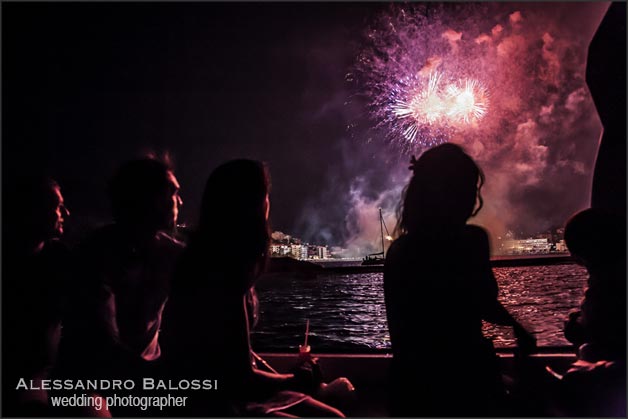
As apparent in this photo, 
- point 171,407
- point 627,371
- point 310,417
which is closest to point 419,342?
point 310,417

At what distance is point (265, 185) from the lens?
64.5 inches

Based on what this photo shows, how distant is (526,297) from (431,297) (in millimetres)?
20886

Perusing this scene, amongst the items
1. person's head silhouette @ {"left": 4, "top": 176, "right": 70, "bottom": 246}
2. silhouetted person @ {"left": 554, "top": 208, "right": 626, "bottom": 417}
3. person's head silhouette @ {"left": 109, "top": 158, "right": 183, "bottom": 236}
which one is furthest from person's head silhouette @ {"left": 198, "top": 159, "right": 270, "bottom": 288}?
silhouetted person @ {"left": 554, "top": 208, "right": 626, "bottom": 417}

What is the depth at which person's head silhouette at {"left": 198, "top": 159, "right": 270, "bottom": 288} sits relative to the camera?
150 centimetres

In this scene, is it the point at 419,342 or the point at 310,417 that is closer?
the point at 419,342

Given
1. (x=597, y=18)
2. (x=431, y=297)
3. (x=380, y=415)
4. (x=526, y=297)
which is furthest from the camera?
(x=526, y=297)

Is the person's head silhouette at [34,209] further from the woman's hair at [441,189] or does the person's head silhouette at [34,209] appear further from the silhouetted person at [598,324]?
the silhouetted person at [598,324]

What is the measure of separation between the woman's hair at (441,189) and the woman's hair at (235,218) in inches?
26.4

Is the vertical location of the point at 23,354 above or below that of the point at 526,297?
above

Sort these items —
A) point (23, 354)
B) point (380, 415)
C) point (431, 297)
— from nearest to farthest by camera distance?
point (431, 297)
point (23, 354)
point (380, 415)

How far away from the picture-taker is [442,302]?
1398 mm

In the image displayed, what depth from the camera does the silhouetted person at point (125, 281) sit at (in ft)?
5.62

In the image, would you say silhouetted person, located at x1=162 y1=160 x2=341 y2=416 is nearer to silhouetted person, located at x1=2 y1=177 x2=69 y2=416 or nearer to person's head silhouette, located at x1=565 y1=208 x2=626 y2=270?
silhouetted person, located at x1=2 y1=177 x2=69 y2=416

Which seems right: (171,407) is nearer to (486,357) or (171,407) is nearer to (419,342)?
(419,342)
